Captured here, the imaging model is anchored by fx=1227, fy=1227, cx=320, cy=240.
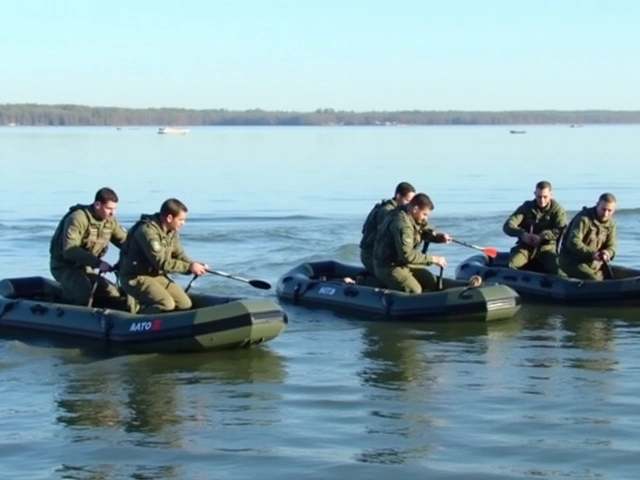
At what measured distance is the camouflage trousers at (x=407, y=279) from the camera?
41.5 ft

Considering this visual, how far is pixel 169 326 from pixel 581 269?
16.5 ft

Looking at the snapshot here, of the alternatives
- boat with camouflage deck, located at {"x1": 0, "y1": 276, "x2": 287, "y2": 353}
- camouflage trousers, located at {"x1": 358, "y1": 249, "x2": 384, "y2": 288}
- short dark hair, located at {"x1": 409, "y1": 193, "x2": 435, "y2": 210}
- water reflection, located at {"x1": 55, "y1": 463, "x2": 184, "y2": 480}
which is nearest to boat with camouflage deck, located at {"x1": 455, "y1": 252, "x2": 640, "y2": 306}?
camouflage trousers, located at {"x1": 358, "y1": 249, "x2": 384, "y2": 288}

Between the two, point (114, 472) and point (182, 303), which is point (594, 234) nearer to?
point (182, 303)

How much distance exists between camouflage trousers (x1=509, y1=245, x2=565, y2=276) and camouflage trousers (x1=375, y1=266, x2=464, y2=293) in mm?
1569

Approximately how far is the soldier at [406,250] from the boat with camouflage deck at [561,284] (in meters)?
1.36

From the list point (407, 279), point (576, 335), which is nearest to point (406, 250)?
point (407, 279)

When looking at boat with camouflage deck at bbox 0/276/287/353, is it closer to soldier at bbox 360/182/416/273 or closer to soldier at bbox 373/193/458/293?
soldier at bbox 373/193/458/293

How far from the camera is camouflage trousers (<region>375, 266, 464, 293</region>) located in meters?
12.7

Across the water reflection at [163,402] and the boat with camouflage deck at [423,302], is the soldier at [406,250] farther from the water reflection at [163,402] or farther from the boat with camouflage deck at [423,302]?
the water reflection at [163,402]

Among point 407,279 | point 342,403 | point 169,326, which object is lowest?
point 342,403

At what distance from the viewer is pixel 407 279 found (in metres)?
12.7

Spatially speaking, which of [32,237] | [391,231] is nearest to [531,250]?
[391,231]

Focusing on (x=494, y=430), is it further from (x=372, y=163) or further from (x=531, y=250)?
(x=372, y=163)

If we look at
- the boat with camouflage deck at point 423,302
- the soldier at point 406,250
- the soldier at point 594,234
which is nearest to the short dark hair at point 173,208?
A: the soldier at point 406,250
